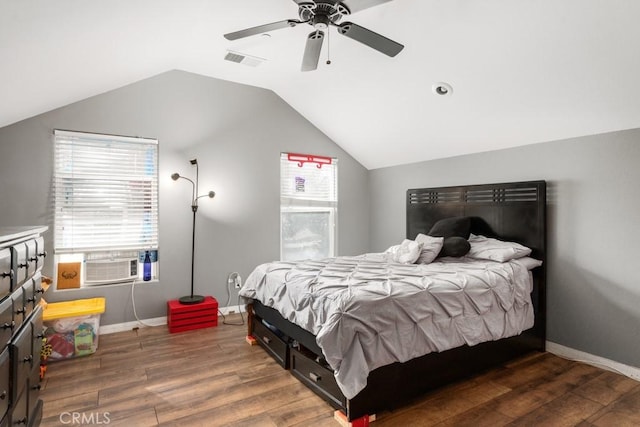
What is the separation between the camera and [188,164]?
12.8ft

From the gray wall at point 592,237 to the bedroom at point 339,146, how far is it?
10 millimetres

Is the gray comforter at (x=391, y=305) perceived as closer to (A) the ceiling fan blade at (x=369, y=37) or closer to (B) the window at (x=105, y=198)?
(B) the window at (x=105, y=198)

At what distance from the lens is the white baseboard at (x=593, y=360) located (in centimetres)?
262

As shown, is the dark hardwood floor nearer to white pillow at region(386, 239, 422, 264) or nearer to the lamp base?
the lamp base

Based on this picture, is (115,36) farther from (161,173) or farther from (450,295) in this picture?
(450,295)

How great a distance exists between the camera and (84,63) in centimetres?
253

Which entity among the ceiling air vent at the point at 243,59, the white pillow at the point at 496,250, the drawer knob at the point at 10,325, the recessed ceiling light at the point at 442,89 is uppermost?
the ceiling air vent at the point at 243,59

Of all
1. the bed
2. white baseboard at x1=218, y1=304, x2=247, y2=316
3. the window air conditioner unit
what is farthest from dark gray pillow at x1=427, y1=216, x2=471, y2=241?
the window air conditioner unit

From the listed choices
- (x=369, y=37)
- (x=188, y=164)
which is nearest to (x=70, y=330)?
(x=188, y=164)

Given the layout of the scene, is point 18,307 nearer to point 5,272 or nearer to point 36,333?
point 5,272

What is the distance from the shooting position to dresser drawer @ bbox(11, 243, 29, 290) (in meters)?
1.40

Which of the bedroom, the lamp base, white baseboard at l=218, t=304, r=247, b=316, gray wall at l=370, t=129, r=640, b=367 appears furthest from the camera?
white baseboard at l=218, t=304, r=247, b=316

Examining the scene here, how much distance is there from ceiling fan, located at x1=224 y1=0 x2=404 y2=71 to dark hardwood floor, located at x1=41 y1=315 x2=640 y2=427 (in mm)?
2327

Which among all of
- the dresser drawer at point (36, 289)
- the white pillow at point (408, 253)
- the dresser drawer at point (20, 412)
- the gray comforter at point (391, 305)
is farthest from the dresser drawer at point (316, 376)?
the dresser drawer at point (36, 289)
